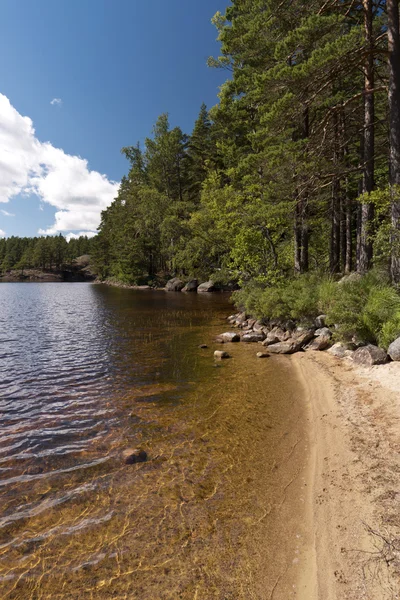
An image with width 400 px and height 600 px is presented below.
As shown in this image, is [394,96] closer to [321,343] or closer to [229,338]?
[321,343]

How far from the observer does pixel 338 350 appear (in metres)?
10.2

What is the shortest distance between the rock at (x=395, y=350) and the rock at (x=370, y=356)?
24 cm

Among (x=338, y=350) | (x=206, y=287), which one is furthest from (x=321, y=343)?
(x=206, y=287)

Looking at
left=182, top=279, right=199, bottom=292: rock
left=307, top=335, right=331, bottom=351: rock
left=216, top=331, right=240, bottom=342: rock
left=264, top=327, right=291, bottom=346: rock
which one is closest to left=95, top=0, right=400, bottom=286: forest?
left=307, top=335, right=331, bottom=351: rock

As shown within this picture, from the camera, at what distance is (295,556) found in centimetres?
348

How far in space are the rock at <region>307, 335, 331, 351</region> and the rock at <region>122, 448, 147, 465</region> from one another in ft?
26.4

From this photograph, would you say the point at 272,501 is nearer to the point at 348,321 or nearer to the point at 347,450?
the point at 347,450

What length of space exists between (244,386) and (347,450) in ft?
12.2

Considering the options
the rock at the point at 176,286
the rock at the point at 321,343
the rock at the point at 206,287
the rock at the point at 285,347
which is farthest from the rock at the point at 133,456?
the rock at the point at 176,286

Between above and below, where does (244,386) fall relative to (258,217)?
below

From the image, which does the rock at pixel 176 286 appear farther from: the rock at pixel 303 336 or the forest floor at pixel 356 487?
the forest floor at pixel 356 487

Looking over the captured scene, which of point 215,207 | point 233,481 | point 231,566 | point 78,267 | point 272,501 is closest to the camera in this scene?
point 231,566

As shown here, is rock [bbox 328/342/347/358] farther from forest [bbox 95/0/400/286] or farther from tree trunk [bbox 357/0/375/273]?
tree trunk [bbox 357/0/375/273]

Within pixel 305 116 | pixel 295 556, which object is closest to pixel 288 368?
pixel 295 556
